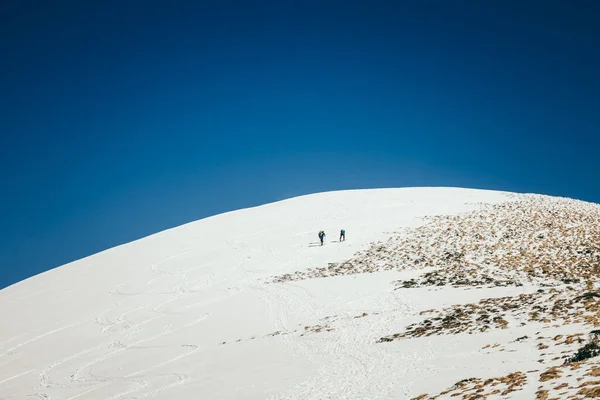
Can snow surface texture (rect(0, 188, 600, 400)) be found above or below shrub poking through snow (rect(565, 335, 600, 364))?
above

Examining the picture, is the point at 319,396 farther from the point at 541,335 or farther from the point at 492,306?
the point at 492,306

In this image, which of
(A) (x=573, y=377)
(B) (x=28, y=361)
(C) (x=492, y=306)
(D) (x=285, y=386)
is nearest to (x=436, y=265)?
(C) (x=492, y=306)

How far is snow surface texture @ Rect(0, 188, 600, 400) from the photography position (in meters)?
12.0

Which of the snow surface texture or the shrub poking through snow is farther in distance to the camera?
the snow surface texture

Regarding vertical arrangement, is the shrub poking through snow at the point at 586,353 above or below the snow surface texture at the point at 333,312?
below

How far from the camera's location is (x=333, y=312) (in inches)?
784

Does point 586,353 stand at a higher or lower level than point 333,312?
lower

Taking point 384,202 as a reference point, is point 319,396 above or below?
below

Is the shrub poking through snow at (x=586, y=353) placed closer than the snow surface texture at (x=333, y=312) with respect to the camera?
Yes

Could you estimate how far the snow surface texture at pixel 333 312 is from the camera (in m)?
12.0

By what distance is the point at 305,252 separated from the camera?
31.4m

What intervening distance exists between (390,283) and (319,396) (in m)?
11.5

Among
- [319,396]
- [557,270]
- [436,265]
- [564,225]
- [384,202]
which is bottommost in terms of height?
[319,396]

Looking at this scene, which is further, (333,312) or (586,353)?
(333,312)
